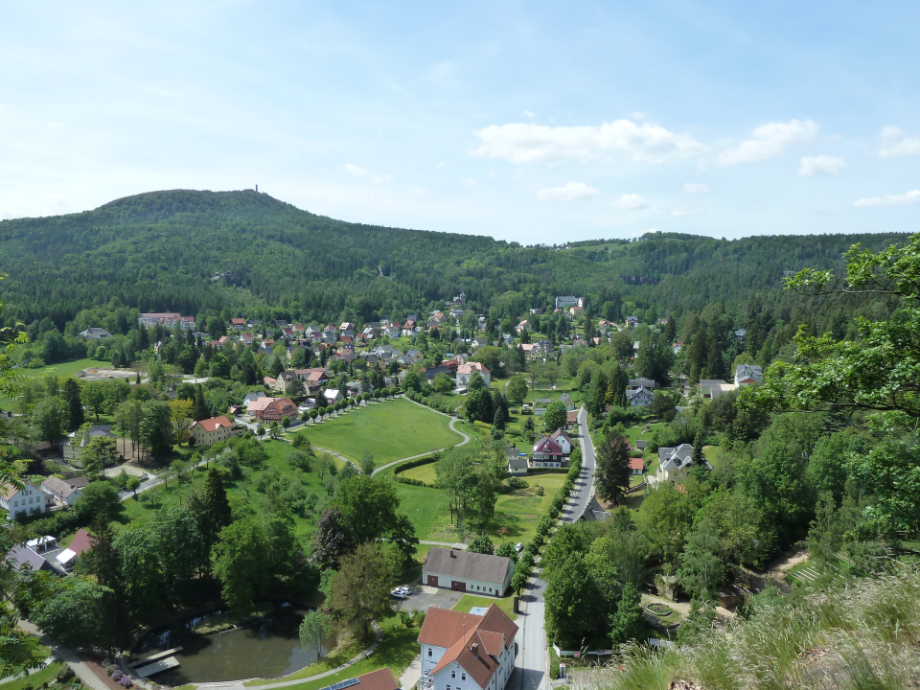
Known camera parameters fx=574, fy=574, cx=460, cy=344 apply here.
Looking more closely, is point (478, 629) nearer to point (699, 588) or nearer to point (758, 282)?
point (699, 588)

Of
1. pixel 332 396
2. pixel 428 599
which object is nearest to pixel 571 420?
pixel 332 396

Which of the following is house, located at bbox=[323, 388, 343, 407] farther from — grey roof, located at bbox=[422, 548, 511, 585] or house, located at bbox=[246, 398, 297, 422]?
grey roof, located at bbox=[422, 548, 511, 585]

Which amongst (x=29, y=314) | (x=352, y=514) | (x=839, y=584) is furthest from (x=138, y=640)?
(x=29, y=314)

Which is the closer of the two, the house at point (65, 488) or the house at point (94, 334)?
the house at point (65, 488)

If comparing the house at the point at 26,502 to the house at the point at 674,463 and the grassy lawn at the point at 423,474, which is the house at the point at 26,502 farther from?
the house at the point at 674,463

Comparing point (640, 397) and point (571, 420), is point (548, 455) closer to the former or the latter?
point (571, 420)

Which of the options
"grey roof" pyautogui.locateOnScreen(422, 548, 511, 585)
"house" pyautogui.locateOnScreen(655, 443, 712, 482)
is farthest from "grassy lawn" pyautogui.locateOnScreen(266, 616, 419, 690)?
"house" pyautogui.locateOnScreen(655, 443, 712, 482)

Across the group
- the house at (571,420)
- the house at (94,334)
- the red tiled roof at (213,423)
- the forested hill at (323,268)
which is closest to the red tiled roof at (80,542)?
the red tiled roof at (213,423)

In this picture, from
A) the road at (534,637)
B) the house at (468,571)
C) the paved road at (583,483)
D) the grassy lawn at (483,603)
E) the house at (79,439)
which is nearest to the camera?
the road at (534,637)
